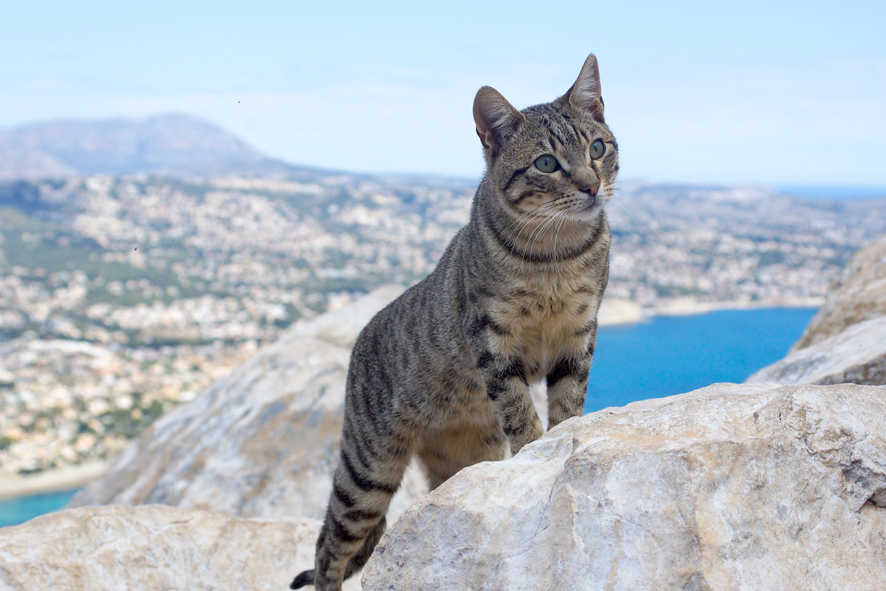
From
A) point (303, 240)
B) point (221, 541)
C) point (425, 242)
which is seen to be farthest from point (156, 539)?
point (303, 240)

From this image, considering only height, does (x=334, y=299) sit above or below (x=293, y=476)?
below

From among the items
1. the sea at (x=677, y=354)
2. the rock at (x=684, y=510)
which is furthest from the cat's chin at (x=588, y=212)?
the sea at (x=677, y=354)

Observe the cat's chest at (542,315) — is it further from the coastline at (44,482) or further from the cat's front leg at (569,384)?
the coastline at (44,482)

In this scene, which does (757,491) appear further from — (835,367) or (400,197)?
(400,197)

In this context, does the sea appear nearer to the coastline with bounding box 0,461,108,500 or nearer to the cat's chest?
the coastline with bounding box 0,461,108,500

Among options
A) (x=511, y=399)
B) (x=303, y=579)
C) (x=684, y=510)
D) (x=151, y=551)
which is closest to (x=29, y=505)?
(x=151, y=551)

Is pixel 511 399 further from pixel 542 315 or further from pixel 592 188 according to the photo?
pixel 592 188

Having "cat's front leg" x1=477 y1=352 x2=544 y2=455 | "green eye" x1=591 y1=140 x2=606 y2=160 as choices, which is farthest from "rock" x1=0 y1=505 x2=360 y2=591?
"green eye" x1=591 y1=140 x2=606 y2=160
